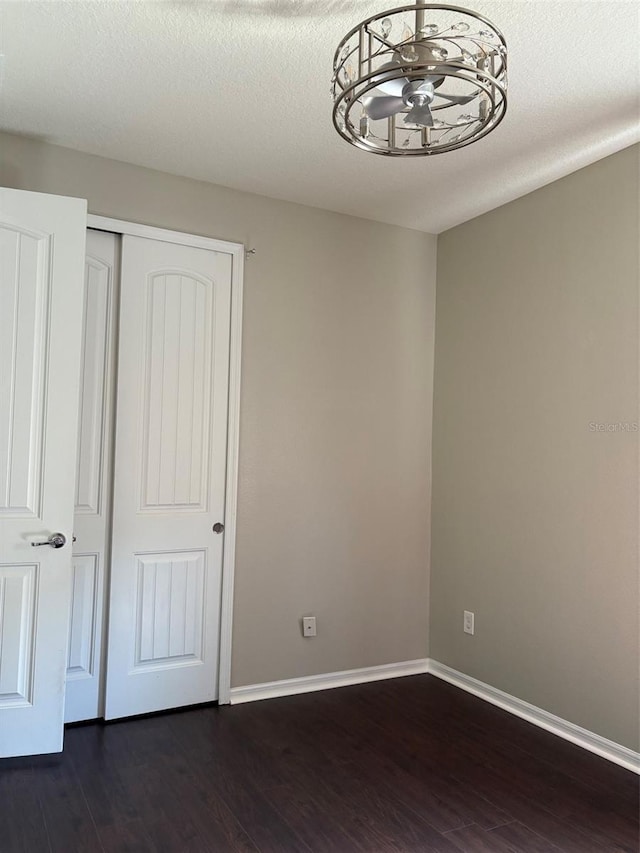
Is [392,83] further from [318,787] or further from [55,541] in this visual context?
[318,787]

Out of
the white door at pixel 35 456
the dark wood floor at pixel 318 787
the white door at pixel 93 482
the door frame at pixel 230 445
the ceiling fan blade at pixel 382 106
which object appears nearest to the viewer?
the ceiling fan blade at pixel 382 106

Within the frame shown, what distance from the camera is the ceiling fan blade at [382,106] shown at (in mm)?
1758

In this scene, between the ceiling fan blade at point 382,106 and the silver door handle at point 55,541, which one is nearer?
the ceiling fan blade at point 382,106

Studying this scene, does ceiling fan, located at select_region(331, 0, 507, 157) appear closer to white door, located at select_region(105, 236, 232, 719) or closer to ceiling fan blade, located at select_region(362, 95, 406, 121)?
ceiling fan blade, located at select_region(362, 95, 406, 121)

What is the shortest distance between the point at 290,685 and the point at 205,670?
0.51 meters

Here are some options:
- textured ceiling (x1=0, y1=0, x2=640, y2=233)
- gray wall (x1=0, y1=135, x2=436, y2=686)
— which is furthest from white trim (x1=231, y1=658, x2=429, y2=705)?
textured ceiling (x1=0, y1=0, x2=640, y2=233)

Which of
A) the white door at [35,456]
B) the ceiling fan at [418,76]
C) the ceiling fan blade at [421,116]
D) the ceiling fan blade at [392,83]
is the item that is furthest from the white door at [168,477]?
the ceiling fan blade at [392,83]

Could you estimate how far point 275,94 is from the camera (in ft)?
8.66

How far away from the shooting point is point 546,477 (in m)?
3.36

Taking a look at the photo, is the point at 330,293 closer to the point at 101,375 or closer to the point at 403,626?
the point at 101,375

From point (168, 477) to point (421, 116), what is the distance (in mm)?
2211

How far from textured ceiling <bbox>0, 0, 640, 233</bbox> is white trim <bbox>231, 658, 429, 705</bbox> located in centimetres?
272

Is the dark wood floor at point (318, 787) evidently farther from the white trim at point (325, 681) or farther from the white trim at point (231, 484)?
the white trim at point (231, 484)

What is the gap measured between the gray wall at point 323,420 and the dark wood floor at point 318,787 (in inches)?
22.5
